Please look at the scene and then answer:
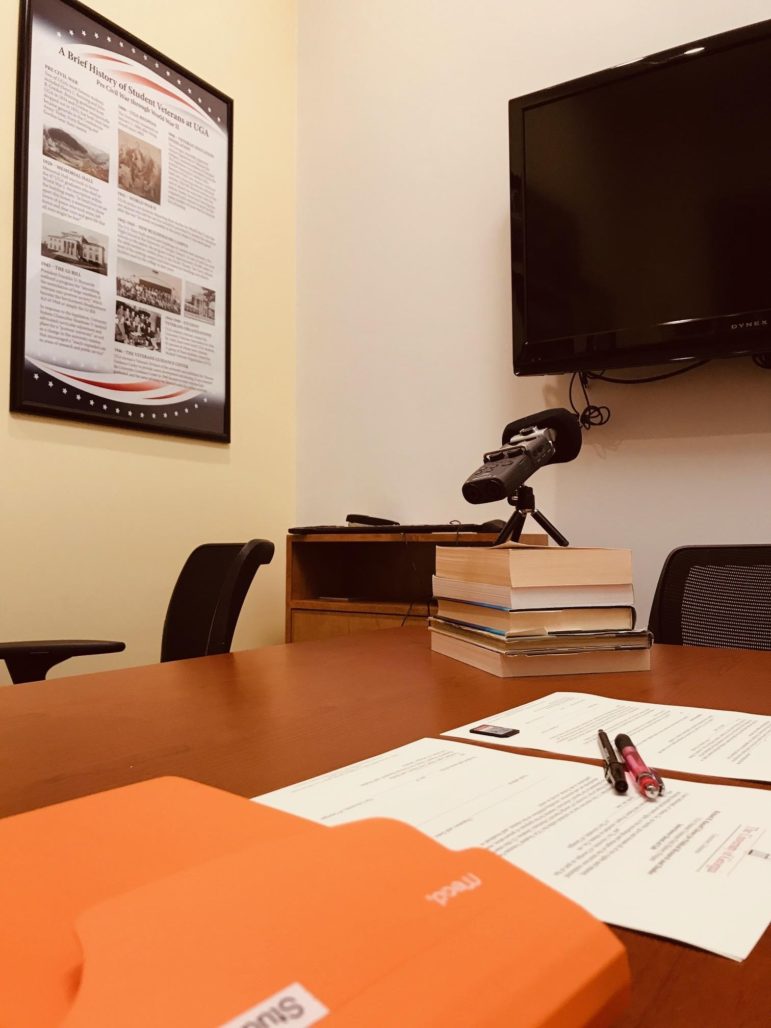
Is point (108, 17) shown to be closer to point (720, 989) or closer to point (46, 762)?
point (46, 762)

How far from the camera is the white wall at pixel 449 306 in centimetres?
216

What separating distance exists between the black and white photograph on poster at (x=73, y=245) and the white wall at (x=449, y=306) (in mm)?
908

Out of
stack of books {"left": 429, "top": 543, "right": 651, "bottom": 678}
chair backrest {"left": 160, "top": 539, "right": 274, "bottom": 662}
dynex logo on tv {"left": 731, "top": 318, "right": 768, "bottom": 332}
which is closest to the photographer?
stack of books {"left": 429, "top": 543, "right": 651, "bottom": 678}

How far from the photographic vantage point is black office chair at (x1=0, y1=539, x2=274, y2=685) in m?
1.44

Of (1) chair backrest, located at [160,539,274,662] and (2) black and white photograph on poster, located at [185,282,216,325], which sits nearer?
(1) chair backrest, located at [160,539,274,662]

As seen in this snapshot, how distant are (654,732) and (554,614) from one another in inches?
11.6

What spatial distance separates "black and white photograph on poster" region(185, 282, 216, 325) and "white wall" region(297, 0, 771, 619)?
0.46 meters

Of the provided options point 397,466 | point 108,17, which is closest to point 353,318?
point 397,466

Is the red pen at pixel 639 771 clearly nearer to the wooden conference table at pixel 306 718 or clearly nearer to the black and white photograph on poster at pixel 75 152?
the wooden conference table at pixel 306 718

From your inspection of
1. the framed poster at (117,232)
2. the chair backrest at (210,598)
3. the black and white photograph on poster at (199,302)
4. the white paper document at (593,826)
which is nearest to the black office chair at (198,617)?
the chair backrest at (210,598)

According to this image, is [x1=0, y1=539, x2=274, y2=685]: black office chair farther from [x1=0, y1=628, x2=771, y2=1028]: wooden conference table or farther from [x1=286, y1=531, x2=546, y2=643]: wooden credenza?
[x1=286, y1=531, x2=546, y2=643]: wooden credenza

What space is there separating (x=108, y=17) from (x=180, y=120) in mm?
336

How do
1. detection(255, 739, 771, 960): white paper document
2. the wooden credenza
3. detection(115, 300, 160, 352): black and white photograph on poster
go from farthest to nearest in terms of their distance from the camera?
detection(115, 300, 160, 352): black and white photograph on poster < the wooden credenza < detection(255, 739, 771, 960): white paper document

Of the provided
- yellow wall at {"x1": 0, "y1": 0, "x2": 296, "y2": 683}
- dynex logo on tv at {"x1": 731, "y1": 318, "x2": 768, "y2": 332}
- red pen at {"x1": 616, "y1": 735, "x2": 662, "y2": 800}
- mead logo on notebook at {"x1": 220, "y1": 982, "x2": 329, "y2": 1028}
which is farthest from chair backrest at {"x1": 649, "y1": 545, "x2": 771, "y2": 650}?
yellow wall at {"x1": 0, "y1": 0, "x2": 296, "y2": 683}
